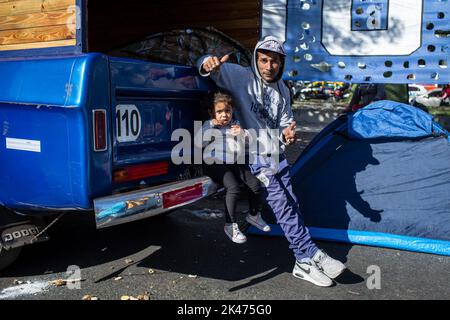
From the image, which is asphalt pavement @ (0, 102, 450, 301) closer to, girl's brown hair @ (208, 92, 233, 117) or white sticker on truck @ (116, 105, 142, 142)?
white sticker on truck @ (116, 105, 142, 142)

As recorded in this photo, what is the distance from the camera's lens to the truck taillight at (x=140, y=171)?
2.96 meters

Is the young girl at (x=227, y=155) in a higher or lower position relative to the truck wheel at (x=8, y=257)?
higher

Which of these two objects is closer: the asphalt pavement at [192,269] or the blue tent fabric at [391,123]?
the asphalt pavement at [192,269]

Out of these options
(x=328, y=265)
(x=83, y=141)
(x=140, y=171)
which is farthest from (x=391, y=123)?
(x=83, y=141)

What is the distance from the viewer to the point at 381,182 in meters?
4.07

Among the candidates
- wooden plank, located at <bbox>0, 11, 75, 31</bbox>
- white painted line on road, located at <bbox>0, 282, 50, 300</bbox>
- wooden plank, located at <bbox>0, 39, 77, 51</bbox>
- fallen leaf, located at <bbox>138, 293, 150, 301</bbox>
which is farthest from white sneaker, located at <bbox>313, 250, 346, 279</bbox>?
wooden plank, located at <bbox>0, 11, 75, 31</bbox>

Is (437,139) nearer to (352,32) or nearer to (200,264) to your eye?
(352,32)

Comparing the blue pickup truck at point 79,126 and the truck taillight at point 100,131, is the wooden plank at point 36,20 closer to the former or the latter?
the blue pickup truck at point 79,126

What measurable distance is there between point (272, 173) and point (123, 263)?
1.43 metres

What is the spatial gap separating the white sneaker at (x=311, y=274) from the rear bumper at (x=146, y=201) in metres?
0.88

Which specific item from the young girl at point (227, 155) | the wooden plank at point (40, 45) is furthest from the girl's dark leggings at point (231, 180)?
the wooden plank at point (40, 45)

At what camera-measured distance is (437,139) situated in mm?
3977

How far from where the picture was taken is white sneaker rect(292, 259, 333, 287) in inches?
127
